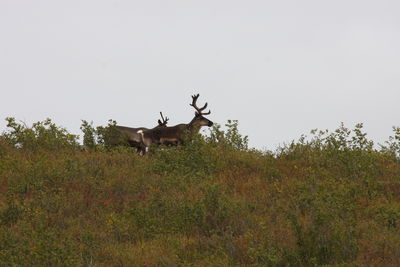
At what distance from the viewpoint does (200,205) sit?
423 inches

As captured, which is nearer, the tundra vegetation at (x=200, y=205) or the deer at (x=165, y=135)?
the tundra vegetation at (x=200, y=205)

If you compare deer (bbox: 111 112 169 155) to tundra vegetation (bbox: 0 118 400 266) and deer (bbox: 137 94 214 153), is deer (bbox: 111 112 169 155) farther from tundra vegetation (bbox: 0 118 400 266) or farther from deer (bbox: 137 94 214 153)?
tundra vegetation (bbox: 0 118 400 266)

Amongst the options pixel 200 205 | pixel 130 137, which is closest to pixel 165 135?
pixel 130 137

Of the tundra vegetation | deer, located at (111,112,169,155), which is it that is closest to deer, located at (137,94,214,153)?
deer, located at (111,112,169,155)

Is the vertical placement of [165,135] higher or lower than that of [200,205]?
higher

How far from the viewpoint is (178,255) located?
358 inches

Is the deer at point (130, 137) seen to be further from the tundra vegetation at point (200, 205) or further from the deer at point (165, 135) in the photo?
the tundra vegetation at point (200, 205)

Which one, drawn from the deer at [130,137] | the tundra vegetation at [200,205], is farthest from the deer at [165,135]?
the tundra vegetation at [200,205]

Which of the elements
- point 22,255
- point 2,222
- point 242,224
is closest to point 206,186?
point 242,224

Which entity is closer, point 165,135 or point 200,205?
point 200,205

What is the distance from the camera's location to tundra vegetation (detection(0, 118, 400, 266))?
29.5 ft

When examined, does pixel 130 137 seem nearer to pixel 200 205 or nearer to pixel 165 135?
pixel 165 135

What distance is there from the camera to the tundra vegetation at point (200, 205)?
899cm

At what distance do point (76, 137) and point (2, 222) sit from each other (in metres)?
7.26
